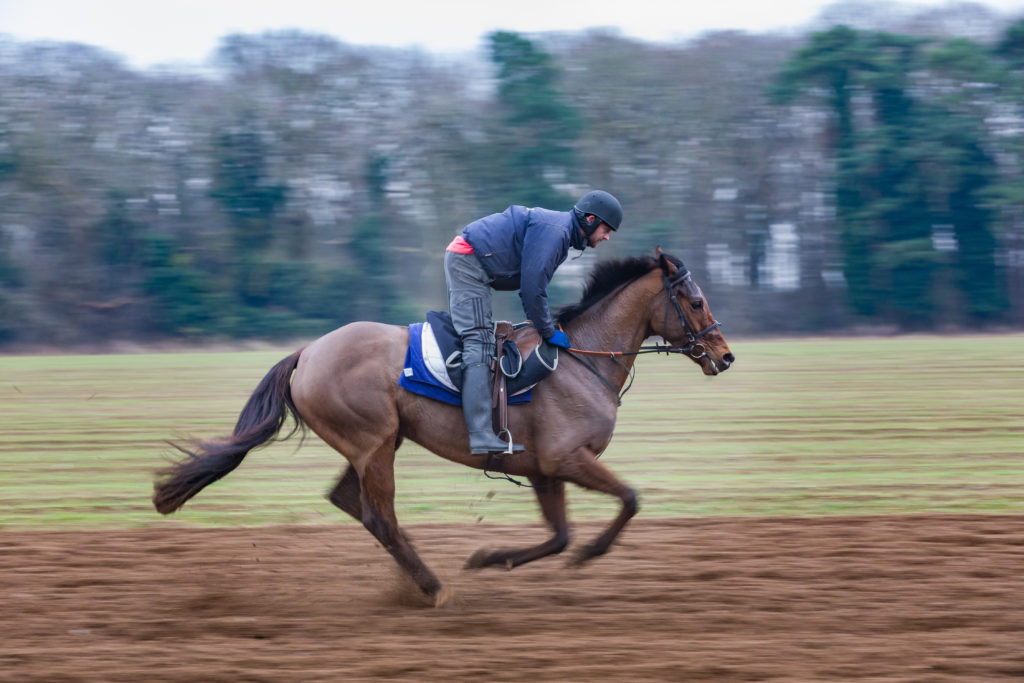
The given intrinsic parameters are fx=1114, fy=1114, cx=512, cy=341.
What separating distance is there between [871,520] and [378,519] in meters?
4.42

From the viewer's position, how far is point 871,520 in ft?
30.5

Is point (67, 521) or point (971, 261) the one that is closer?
point (67, 521)

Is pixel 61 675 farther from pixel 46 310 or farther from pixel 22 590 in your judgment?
pixel 46 310

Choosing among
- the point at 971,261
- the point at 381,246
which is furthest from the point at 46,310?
the point at 971,261

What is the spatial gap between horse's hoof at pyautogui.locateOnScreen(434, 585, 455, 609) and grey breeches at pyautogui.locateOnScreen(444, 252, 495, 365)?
1461 millimetres

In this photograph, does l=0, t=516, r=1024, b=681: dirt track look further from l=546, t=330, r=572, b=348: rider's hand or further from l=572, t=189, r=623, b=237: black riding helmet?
l=572, t=189, r=623, b=237: black riding helmet

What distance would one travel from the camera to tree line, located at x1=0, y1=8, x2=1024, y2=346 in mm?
46125

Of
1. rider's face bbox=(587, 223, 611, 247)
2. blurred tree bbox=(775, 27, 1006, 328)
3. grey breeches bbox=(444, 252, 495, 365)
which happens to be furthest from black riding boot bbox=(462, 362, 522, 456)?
blurred tree bbox=(775, 27, 1006, 328)

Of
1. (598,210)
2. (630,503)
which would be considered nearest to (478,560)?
(630,503)

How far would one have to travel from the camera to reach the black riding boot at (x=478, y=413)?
23.2 feet

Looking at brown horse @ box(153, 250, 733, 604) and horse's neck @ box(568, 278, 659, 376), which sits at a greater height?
horse's neck @ box(568, 278, 659, 376)

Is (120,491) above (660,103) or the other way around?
above

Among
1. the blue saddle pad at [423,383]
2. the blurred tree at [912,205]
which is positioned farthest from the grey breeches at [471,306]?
the blurred tree at [912,205]

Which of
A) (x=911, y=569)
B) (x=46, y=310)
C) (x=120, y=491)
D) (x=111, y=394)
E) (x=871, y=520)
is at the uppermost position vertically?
(x=911, y=569)
